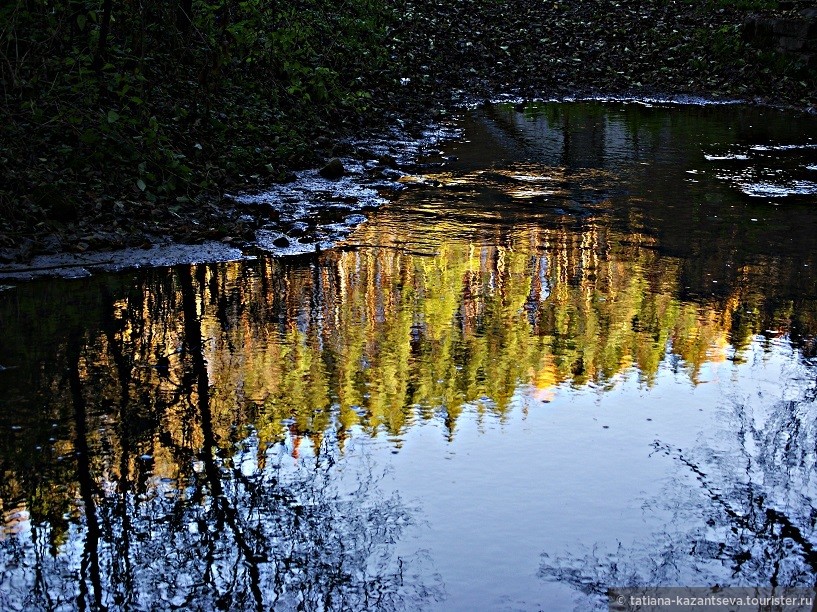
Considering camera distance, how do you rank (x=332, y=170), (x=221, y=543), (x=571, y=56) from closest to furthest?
(x=221, y=543) → (x=332, y=170) → (x=571, y=56)

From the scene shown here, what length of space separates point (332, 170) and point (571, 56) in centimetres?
1089

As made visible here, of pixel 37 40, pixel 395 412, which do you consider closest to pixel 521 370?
pixel 395 412

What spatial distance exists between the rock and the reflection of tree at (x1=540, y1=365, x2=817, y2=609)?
667cm

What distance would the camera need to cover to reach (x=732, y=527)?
354 cm

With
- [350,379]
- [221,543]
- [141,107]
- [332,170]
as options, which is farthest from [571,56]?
[221,543]

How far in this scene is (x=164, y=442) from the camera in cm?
426

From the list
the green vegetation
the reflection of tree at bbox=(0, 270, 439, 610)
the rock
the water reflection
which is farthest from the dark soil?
the reflection of tree at bbox=(0, 270, 439, 610)

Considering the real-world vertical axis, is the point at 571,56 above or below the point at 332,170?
above

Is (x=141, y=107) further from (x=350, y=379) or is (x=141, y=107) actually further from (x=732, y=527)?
(x=732, y=527)

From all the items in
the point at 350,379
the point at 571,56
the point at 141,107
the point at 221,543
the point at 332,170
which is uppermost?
the point at 571,56

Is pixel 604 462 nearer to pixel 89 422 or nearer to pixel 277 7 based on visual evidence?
pixel 89 422

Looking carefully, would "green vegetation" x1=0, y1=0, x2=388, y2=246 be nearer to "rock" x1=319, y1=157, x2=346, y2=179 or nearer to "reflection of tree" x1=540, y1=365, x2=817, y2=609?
"rock" x1=319, y1=157, x2=346, y2=179

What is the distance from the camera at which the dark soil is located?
1695 centimetres

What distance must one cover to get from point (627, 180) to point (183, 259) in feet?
18.3
